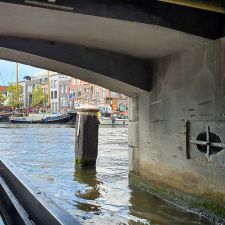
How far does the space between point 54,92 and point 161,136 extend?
3356 inches

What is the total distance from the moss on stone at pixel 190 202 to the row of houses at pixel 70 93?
62.3 metres

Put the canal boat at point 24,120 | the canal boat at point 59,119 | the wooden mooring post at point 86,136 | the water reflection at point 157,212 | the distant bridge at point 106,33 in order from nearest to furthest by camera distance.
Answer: the distant bridge at point 106,33 < the water reflection at point 157,212 < the wooden mooring post at point 86,136 < the canal boat at point 59,119 < the canal boat at point 24,120

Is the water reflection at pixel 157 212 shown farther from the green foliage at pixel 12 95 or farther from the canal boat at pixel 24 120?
the green foliage at pixel 12 95

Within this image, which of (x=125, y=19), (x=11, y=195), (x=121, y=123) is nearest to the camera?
(x=11, y=195)

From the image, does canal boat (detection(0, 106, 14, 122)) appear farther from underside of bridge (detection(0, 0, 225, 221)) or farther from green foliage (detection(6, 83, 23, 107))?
underside of bridge (detection(0, 0, 225, 221))

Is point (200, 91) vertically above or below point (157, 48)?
below

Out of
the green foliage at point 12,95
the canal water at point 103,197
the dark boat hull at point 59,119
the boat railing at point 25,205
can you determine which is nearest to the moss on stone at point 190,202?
the canal water at point 103,197

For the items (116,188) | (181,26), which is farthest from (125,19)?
(116,188)

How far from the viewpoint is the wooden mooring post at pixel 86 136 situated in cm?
1352

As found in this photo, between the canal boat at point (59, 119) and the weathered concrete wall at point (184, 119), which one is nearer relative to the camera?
the weathered concrete wall at point (184, 119)

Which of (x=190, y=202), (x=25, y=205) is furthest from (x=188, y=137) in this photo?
(x=25, y=205)

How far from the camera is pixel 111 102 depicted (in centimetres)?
7844

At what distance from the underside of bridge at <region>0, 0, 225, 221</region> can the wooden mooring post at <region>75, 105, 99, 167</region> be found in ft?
10.9

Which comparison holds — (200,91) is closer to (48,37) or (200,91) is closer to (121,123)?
(48,37)
